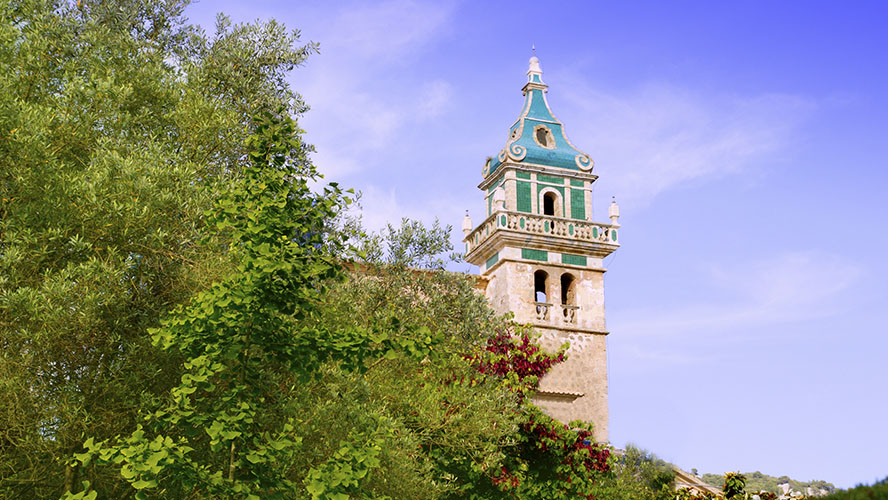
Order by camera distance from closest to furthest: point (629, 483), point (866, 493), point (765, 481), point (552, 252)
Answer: point (866, 493)
point (629, 483)
point (552, 252)
point (765, 481)

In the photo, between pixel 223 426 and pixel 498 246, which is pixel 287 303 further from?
pixel 498 246

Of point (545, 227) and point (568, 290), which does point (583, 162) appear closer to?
point (545, 227)

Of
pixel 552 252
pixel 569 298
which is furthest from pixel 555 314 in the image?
pixel 552 252

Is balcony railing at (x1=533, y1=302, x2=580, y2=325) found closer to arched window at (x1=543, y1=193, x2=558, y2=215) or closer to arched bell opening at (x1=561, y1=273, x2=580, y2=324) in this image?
arched bell opening at (x1=561, y1=273, x2=580, y2=324)

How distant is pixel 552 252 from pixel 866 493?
2612 centimetres

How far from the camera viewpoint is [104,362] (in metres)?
11.7

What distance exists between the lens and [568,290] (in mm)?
32969

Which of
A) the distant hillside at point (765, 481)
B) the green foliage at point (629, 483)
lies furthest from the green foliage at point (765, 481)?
the green foliage at point (629, 483)

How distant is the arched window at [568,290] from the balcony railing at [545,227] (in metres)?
1.57

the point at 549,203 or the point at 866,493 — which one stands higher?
the point at 549,203

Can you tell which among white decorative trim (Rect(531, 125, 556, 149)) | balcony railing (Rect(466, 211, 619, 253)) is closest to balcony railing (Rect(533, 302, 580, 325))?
balcony railing (Rect(466, 211, 619, 253))

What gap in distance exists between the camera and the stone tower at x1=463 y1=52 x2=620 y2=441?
31.3m

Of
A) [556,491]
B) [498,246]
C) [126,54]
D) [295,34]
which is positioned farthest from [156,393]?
[498,246]

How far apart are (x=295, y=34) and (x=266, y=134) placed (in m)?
6.09
